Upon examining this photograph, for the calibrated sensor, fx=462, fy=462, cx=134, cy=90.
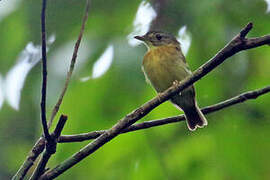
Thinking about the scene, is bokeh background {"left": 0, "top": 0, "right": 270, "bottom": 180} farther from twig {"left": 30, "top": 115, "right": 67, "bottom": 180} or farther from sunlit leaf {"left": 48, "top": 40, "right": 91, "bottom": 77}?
twig {"left": 30, "top": 115, "right": 67, "bottom": 180}

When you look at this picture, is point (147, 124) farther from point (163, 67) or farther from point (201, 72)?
point (163, 67)

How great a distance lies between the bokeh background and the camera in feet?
7.71

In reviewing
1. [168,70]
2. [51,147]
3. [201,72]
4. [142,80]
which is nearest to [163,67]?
[168,70]

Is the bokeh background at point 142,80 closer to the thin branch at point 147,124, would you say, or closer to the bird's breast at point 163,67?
the thin branch at point 147,124

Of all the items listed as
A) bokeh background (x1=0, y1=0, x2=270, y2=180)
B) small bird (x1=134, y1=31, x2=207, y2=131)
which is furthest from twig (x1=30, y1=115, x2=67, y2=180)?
small bird (x1=134, y1=31, x2=207, y2=131)

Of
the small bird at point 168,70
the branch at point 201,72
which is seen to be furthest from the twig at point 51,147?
the small bird at point 168,70

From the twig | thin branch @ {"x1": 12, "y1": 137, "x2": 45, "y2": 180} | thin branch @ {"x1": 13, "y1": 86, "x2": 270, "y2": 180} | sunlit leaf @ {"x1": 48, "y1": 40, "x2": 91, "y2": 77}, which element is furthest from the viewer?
sunlit leaf @ {"x1": 48, "y1": 40, "x2": 91, "y2": 77}

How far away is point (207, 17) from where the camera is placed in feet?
8.19

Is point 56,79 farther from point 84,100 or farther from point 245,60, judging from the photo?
point 245,60

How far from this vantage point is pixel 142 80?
2418 millimetres

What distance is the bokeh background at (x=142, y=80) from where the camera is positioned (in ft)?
7.71

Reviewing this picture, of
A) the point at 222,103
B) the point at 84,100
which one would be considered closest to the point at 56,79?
the point at 84,100

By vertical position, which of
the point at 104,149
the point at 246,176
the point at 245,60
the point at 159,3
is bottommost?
the point at 246,176

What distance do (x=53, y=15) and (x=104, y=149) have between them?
0.84m
